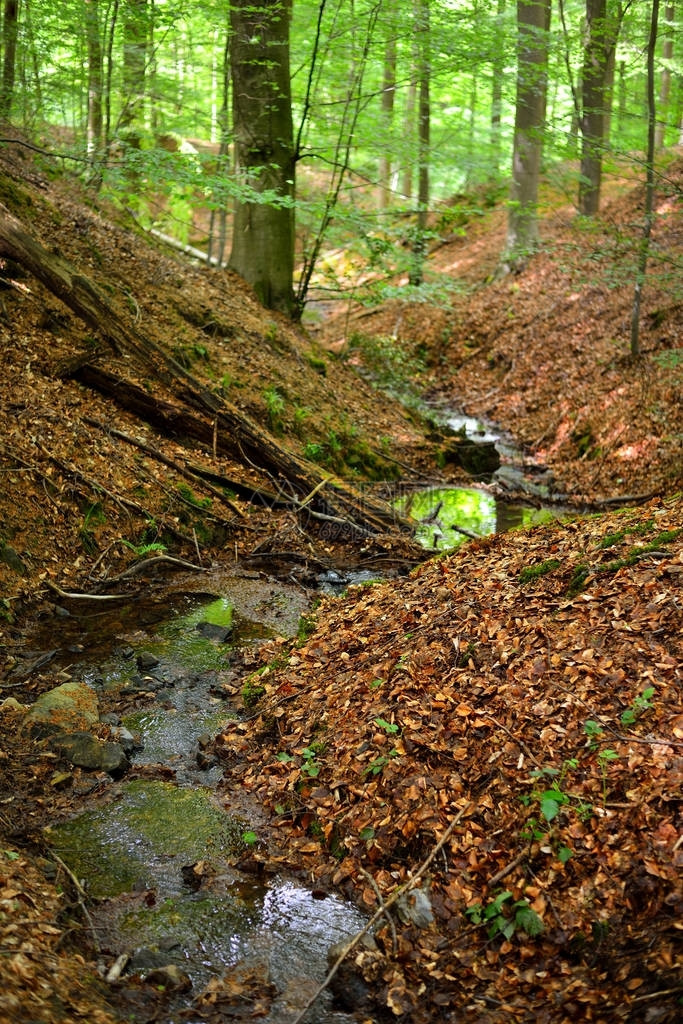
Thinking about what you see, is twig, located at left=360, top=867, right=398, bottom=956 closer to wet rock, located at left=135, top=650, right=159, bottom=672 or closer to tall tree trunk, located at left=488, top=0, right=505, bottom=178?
wet rock, located at left=135, top=650, right=159, bottom=672

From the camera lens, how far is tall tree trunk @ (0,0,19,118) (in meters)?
10.9

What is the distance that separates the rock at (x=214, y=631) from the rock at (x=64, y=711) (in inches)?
57.1

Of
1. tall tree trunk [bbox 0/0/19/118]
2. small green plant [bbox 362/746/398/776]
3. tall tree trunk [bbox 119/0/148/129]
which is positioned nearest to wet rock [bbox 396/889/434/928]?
small green plant [bbox 362/746/398/776]

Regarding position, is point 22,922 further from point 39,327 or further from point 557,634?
Answer: point 39,327

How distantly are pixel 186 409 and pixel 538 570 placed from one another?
5592 mm

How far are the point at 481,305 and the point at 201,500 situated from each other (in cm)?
1389

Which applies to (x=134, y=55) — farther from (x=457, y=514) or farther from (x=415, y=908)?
(x=415, y=908)

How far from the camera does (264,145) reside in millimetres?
13594

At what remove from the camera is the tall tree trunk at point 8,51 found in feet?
35.8

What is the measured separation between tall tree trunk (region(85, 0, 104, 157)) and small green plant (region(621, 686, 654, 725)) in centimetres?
899

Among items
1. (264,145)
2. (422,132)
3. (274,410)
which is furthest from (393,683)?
(422,132)

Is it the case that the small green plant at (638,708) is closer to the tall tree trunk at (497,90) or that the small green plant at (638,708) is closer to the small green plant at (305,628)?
the small green plant at (305,628)

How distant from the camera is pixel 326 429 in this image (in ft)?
38.6

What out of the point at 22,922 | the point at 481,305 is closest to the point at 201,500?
the point at 22,922
